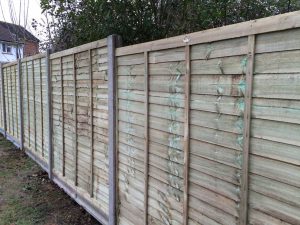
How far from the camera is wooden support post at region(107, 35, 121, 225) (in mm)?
2887

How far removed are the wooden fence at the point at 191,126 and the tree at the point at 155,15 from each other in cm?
68

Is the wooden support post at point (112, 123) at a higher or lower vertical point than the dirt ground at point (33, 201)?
higher

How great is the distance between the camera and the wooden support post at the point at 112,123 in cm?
289

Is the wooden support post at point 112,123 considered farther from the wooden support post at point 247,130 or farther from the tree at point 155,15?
the wooden support post at point 247,130

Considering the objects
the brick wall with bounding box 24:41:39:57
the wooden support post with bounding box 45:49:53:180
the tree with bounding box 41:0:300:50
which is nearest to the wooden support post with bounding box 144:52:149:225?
the tree with bounding box 41:0:300:50

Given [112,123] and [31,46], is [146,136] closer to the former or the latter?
[112,123]

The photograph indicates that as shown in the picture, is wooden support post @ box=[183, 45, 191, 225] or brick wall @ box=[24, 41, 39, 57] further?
brick wall @ box=[24, 41, 39, 57]

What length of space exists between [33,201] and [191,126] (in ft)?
10.5

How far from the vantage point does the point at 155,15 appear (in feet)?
13.7

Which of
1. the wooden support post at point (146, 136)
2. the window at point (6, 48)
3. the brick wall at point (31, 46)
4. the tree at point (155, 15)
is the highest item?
the window at point (6, 48)

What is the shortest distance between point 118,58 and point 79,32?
209cm

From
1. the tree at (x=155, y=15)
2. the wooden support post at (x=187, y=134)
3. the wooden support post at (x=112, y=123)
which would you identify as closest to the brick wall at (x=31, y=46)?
the tree at (x=155, y=15)

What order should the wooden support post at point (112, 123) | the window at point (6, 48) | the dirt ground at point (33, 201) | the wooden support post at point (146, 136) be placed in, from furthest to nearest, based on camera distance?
the window at point (6, 48) → the dirt ground at point (33, 201) → the wooden support post at point (112, 123) → the wooden support post at point (146, 136)

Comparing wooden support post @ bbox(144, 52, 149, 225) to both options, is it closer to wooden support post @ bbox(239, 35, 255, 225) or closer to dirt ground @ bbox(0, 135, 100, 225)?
wooden support post @ bbox(239, 35, 255, 225)
